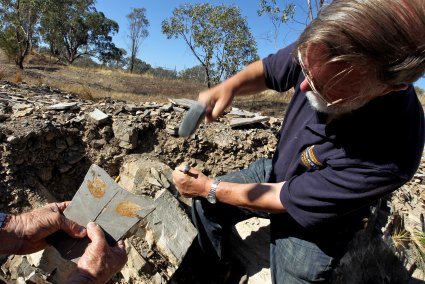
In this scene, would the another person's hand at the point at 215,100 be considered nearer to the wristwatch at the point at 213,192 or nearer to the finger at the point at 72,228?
the wristwatch at the point at 213,192

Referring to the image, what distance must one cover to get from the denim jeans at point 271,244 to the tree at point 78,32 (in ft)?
81.9

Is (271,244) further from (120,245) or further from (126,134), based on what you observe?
(126,134)

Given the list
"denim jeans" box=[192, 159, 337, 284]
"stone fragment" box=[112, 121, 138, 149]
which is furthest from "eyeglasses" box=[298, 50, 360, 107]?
"stone fragment" box=[112, 121, 138, 149]

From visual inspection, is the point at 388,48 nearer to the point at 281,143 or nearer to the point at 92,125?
the point at 281,143

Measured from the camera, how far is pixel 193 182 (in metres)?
2.28

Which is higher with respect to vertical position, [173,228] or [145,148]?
[145,148]

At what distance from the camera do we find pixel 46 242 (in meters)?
2.10

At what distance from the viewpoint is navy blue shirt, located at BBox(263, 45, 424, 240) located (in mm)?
1691

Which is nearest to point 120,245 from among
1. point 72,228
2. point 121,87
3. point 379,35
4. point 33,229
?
point 72,228

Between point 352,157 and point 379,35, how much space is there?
73 cm

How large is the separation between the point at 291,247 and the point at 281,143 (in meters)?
0.71

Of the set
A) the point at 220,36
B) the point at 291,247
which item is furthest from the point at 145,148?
the point at 220,36

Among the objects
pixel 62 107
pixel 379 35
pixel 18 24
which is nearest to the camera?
pixel 379 35

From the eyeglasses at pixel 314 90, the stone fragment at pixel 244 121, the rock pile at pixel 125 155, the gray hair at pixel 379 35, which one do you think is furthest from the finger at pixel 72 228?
the stone fragment at pixel 244 121
